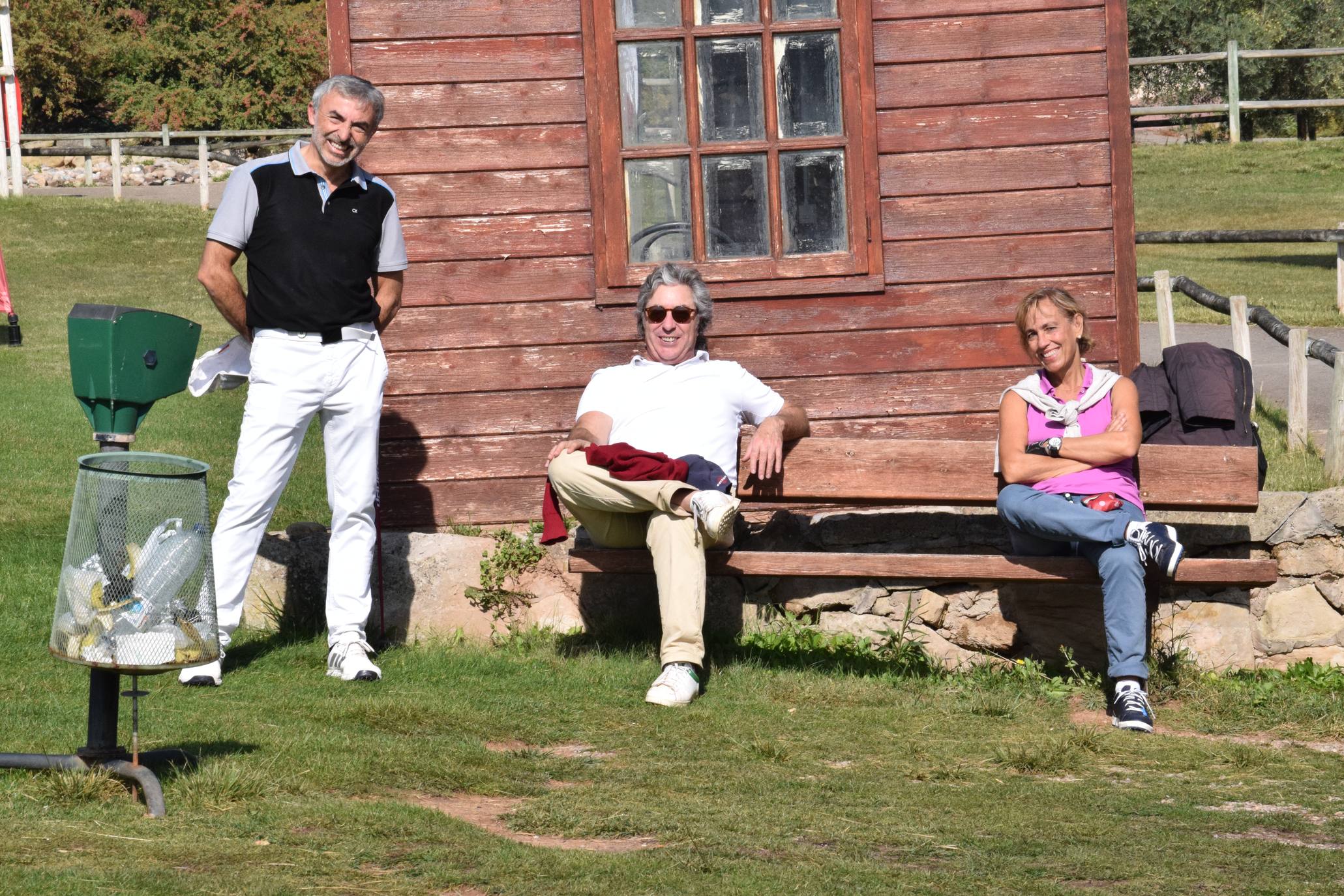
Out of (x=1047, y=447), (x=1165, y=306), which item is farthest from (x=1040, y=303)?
(x=1165, y=306)

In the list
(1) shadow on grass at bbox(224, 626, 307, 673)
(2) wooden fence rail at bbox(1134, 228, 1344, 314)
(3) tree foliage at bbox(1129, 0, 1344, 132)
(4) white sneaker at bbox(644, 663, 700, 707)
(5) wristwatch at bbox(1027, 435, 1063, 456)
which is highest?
(3) tree foliage at bbox(1129, 0, 1344, 132)

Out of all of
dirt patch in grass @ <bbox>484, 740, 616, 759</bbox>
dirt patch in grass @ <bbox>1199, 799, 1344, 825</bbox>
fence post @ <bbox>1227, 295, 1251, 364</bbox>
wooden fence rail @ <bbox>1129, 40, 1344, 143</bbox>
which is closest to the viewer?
dirt patch in grass @ <bbox>1199, 799, 1344, 825</bbox>

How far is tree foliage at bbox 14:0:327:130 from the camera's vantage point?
31547mm

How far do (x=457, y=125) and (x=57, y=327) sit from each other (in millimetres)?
10441

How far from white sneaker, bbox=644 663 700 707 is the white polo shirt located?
784mm

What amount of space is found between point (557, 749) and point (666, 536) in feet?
2.96

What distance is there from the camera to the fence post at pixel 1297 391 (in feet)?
26.4

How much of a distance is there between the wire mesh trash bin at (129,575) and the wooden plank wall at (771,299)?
2.69m

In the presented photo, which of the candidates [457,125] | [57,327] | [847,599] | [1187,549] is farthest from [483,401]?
[57,327]

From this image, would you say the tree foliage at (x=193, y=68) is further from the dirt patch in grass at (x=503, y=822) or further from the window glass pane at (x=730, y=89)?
the dirt patch in grass at (x=503, y=822)

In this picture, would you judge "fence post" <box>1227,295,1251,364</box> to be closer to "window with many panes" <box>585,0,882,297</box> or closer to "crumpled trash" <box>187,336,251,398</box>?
"window with many panes" <box>585,0,882,297</box>

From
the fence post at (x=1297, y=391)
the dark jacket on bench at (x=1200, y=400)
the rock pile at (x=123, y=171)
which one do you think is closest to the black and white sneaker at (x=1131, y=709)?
the dark jacket on bench at (x=1200, y=400)

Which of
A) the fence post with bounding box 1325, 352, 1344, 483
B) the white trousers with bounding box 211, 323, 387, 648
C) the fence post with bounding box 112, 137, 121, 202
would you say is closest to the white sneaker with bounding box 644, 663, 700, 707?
the white trousers with bounding box 211, 323, 387, 648

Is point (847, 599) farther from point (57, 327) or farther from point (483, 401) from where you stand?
point (57, 327)
